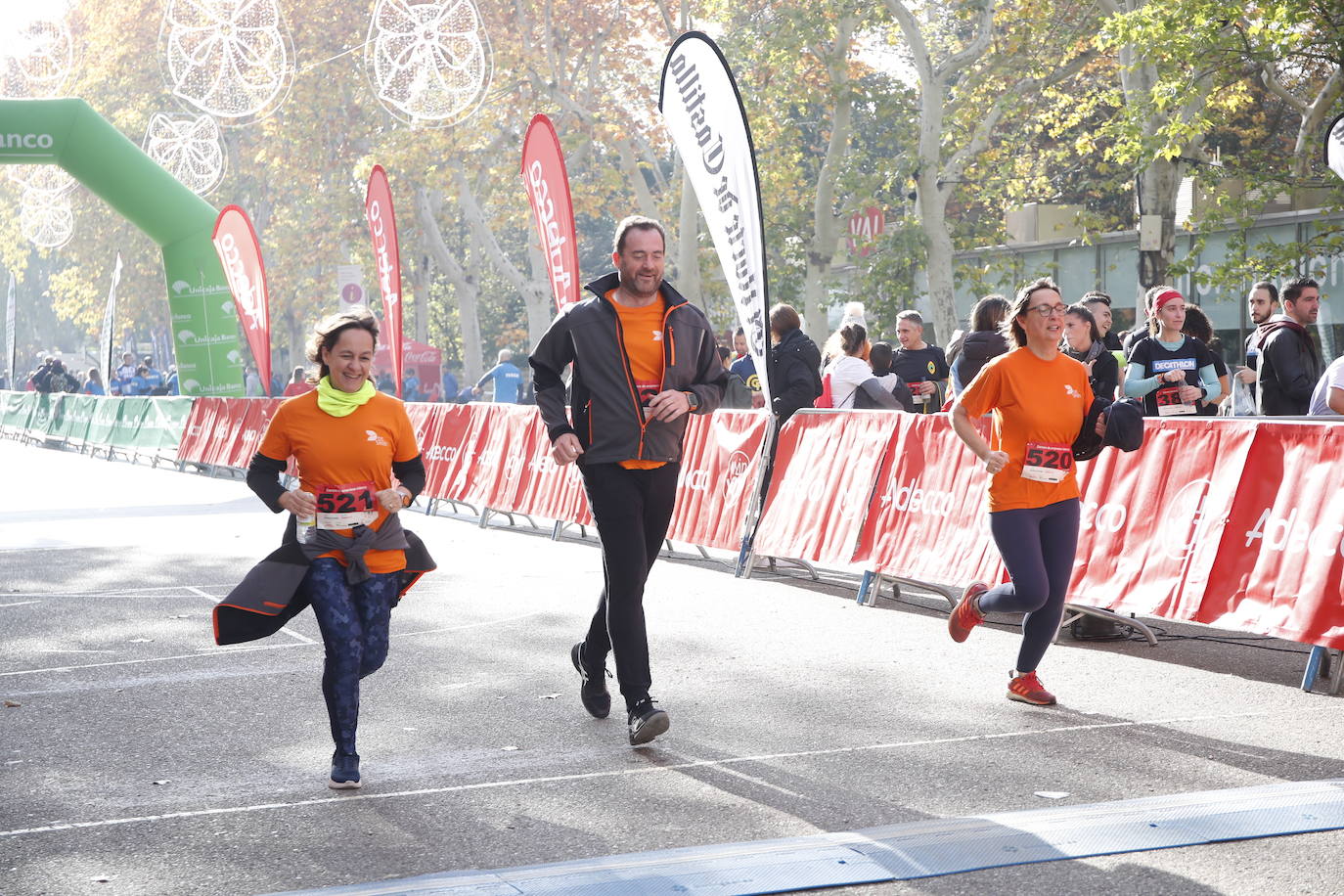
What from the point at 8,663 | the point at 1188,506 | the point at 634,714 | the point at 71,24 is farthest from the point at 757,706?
the point at 71,24

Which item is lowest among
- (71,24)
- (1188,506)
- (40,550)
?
(40,550)

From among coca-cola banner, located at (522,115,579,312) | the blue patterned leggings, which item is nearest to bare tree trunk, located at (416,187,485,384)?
coca-cola banner, located at (522,115,579,312)

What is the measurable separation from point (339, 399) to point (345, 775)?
50.0 inches

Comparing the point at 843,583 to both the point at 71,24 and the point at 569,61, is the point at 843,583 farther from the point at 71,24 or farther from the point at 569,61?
the point at 71,24

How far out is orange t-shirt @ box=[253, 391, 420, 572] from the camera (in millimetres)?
5750

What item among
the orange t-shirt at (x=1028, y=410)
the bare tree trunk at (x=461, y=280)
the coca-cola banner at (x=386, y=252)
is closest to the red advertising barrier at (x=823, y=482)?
the orange t-shirt at (x=1028, y=410)

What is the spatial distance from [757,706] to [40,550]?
916 centimetres

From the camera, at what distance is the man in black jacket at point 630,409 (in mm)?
6383

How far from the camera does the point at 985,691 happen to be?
7.55 meters

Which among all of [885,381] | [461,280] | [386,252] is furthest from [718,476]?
[461,280]

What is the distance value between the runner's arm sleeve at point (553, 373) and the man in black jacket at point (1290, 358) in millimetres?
5503

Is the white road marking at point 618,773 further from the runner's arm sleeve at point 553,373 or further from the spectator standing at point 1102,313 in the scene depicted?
the spectator standing at point 1102,313

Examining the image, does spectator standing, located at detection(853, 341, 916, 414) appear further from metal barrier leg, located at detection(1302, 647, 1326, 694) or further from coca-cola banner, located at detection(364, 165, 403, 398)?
coca-cola banner, located at detection(364, 165, 403, 398)

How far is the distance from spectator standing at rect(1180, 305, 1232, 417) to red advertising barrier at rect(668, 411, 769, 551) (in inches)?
117
